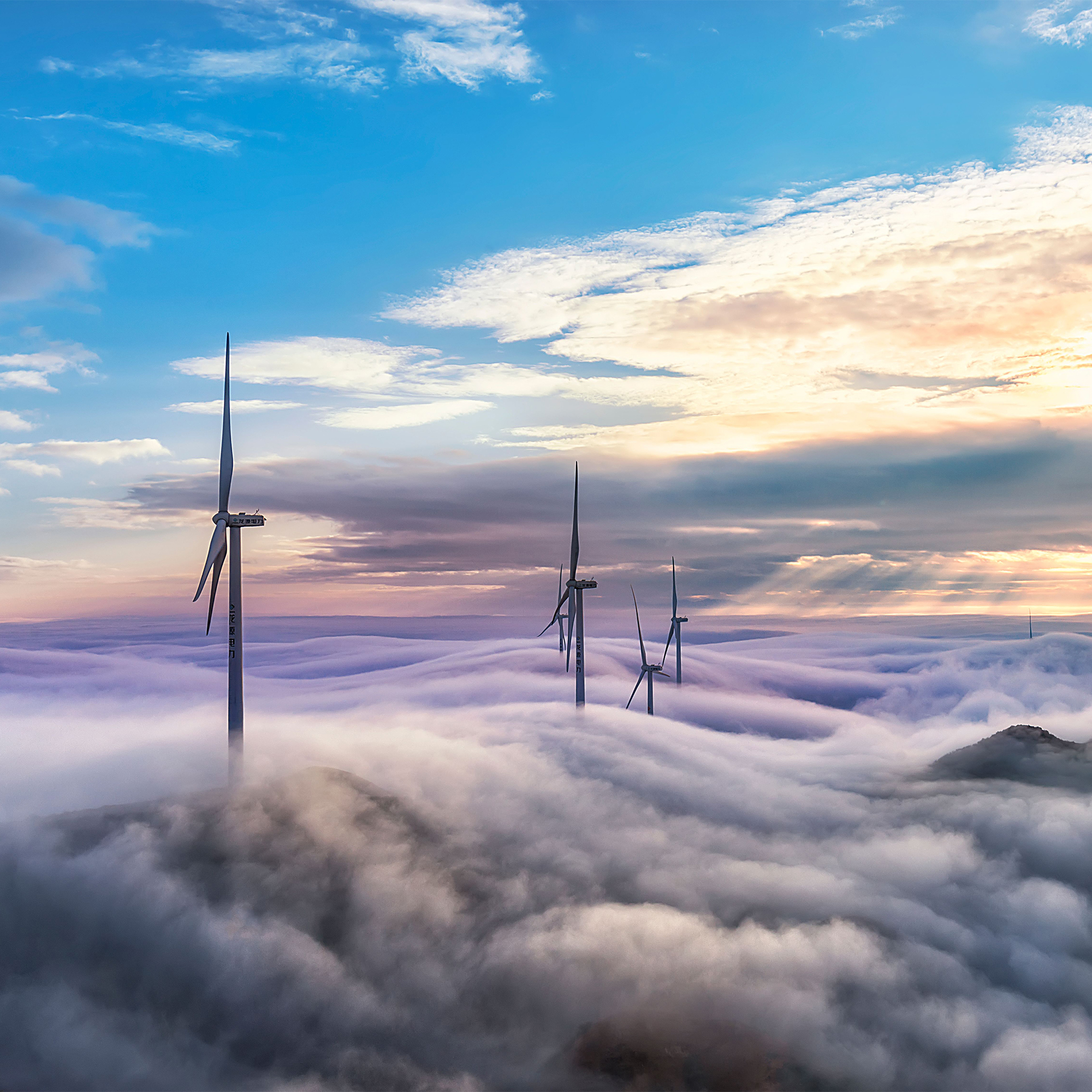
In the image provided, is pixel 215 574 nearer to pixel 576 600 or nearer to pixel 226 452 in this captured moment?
pixel 226 452

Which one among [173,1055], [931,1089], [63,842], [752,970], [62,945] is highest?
[63,842]

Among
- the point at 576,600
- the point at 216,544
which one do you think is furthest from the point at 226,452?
the point at 576,600

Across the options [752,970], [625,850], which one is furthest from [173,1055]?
[625,850]

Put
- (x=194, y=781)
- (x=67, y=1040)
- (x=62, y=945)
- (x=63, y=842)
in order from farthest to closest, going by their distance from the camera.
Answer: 1. (x=194, y=781)
2. (x=63, y=842)
3. (x=62, y=945)
4. (x=67, y=1040)

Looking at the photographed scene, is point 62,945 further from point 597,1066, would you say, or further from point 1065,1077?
point 1065,1077

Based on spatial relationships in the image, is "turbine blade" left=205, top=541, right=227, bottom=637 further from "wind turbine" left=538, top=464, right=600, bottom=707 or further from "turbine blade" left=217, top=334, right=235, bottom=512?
"wind turbine" left=538, top=464, right=600, bottom=707

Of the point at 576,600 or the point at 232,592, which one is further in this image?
the point at 576,600

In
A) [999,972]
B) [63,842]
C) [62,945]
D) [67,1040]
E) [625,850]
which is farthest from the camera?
[625,850]

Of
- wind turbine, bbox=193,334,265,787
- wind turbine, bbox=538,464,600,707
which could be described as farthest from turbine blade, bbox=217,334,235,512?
wind turbine, bbox=538,464,600,707
